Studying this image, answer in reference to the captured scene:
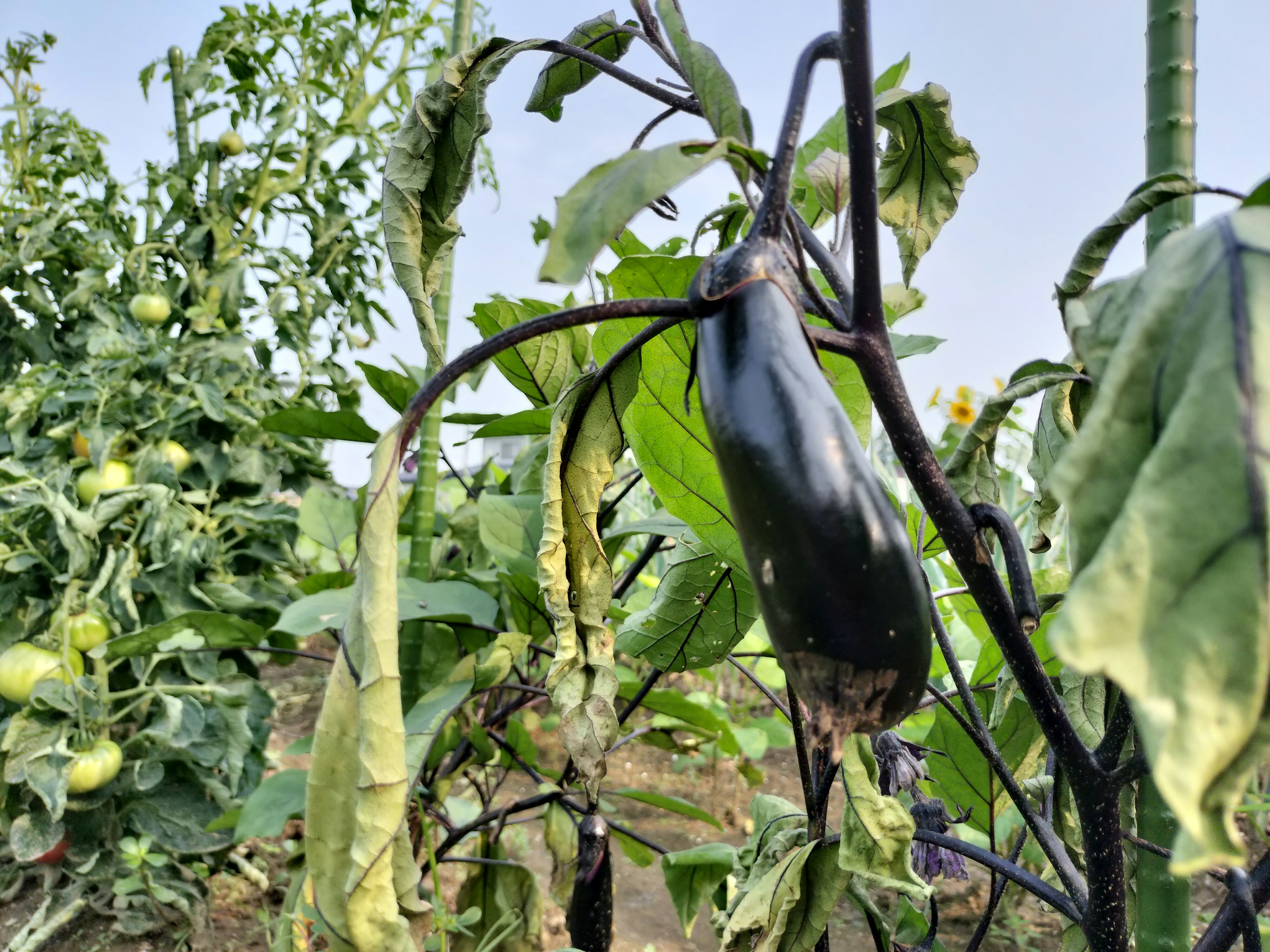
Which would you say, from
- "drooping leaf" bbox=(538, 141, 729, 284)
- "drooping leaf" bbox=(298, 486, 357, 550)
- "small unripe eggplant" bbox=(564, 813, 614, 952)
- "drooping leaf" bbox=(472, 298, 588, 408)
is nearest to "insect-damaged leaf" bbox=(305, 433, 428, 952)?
"drooping leaf" bbox=(538, 141, 729, 284)

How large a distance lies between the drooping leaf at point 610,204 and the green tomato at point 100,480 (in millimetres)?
1167

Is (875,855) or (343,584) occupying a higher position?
(343,584)

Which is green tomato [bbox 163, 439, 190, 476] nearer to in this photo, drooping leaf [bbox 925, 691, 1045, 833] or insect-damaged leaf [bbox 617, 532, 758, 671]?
insect-damaged leaf [bbox 617, 532, 758, 671]

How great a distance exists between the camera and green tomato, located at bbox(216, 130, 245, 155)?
1459 millimetres

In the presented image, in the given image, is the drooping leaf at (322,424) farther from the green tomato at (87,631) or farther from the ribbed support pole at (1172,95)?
the ribbed support pole at (1172,95)

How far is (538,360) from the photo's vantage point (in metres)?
0.79

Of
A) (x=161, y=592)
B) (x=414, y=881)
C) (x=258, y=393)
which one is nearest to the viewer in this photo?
Result: (x=414, y=881)

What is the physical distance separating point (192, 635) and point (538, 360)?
0.55 metres

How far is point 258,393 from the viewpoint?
1.38 metres

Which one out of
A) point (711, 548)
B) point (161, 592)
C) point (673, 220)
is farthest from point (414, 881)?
point (161, 592)

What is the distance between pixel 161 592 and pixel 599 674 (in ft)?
3.37

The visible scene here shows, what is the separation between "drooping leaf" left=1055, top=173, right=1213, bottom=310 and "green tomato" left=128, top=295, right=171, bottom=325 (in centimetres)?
143

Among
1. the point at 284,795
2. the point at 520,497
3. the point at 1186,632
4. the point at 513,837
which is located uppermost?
the point at 520,497

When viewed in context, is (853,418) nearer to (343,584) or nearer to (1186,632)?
(1186,632)
